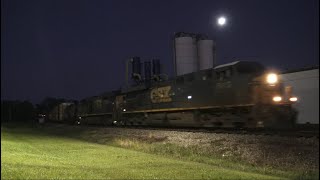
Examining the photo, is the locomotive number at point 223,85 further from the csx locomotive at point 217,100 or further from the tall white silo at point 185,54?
the tall white silo at point 185,54

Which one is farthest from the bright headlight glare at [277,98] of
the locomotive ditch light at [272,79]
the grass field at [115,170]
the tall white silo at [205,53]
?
the tall white silo at [205,53]

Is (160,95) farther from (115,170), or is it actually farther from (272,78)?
(115,170)

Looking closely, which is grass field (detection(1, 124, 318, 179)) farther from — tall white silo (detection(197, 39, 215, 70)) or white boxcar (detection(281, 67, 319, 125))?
tall white silo (detection(197, 39, 215, 70))

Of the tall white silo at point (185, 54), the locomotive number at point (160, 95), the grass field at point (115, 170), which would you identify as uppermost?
the tall white silo at point (185, 54)

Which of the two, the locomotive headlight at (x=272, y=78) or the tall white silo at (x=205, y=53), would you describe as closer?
the locomotive headlight at (x=272, y=78)

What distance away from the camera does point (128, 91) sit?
3688 centimetres

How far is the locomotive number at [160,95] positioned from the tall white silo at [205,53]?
1755cm

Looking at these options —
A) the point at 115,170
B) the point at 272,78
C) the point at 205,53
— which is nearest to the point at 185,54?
the point at 205,53

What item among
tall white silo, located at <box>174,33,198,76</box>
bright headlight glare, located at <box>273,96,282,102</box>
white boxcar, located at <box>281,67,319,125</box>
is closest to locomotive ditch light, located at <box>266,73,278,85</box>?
bright headlight glare, located at <box>273,96,282,102</box>

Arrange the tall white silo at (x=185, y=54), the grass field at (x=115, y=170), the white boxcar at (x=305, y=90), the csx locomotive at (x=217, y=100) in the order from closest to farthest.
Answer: the grass field at (x=115, y=170) < the csx locomotive at (x=217, y=100) < the white boxcar at (x=305, y=90) < the tall white silo at (x=185, y=54)

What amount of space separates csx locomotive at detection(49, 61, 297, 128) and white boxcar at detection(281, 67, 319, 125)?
4.94 ft

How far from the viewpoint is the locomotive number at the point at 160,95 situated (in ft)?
95.2

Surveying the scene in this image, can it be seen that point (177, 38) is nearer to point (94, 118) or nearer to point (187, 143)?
point (94, 118)

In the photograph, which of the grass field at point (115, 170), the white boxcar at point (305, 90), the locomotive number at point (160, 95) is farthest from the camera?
the locomotive number at point (160, 95)
